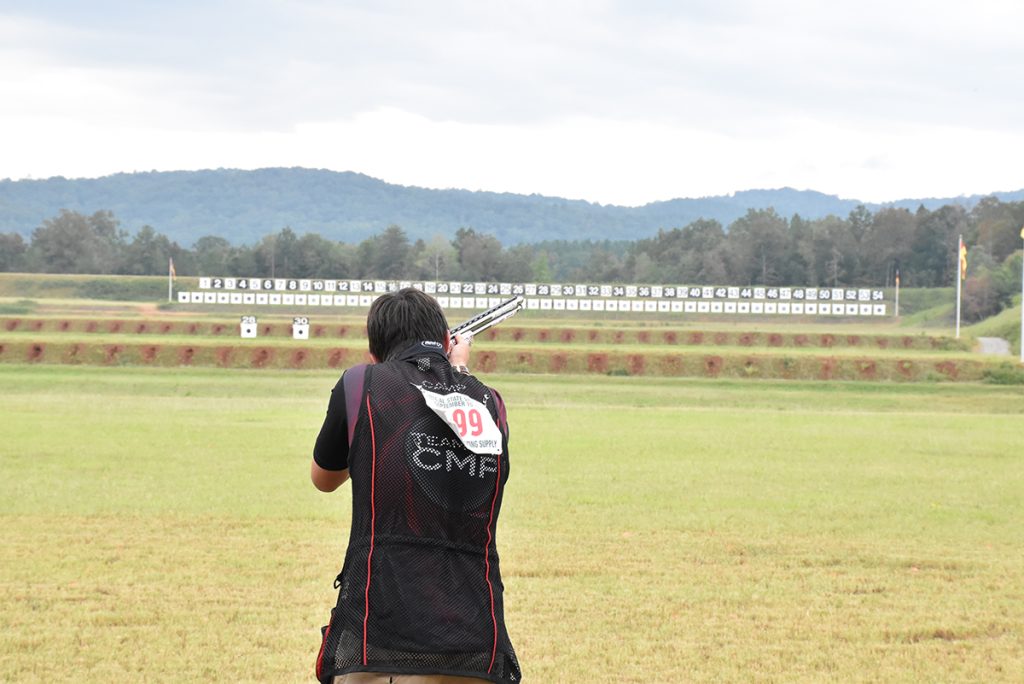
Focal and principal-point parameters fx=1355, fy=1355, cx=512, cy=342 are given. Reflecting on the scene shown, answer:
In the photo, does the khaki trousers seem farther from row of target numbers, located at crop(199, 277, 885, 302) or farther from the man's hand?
row of target numbers, located at crop(199, 277, 885, 302)

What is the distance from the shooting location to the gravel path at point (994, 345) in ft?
198

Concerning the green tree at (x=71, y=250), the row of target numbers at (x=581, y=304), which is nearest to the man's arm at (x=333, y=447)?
the row of target numbers at (x=581, y=304)

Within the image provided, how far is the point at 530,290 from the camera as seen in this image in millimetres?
106250

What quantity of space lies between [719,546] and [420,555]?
848cm

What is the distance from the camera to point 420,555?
4.27 m

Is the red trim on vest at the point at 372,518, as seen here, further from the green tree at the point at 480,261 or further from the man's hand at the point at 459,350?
the green tree at the point at 480,261

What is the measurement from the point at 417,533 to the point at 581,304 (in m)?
93.4

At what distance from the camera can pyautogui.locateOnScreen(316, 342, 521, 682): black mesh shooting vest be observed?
424cm

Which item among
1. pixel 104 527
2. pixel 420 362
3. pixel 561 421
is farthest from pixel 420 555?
pixel 561 421

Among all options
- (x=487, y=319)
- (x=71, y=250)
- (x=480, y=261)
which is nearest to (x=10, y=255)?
(x=71, y=250)

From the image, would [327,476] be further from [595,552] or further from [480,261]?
[480,261]

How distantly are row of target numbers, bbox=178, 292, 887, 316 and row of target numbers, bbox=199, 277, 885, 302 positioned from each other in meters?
1.81

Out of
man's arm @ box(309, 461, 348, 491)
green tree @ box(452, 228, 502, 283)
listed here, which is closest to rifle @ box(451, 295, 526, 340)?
man's arm @ box(309, 461, 348, 491)

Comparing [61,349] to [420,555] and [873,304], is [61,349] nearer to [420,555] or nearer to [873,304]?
[420,555]
